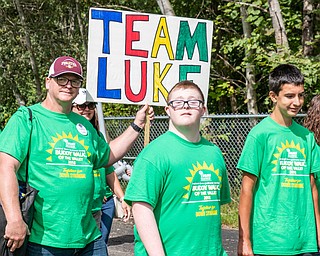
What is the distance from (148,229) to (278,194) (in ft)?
4.11

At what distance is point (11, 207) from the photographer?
4.52 meters

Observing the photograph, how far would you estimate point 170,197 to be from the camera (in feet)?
13.4

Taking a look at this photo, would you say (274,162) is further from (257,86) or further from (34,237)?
(257,86)

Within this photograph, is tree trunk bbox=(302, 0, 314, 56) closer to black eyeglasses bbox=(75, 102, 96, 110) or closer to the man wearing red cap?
black eyeglasses bbox=(75, 102, 96, 110)

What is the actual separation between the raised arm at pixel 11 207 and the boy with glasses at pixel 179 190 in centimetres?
78

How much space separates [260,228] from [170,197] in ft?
3.51

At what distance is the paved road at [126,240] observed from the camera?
9177 millimetres

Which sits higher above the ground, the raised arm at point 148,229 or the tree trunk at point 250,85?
the tree trunk at point 250,85

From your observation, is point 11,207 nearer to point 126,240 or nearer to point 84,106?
point 84,106

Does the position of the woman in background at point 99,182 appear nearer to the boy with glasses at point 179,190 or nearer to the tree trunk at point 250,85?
the boy with glasses at point 179,190

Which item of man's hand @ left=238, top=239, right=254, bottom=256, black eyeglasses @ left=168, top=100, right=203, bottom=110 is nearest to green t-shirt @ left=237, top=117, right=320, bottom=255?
man's hand @ left=238, top=239, right=254, bottom=256

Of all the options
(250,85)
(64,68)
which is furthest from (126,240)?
(64,68)

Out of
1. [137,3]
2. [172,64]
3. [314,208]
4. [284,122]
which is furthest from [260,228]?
[137,3]

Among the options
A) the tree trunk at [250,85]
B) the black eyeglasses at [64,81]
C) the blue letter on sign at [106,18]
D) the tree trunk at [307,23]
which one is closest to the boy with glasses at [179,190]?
the black eyeglasses at [64,81]
